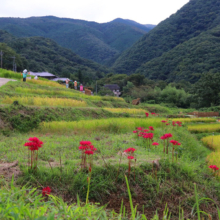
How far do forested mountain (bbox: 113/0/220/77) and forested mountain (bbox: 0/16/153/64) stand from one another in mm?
28552

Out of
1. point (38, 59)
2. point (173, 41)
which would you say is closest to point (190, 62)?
point (173, 41)

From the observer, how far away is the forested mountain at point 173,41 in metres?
48.6

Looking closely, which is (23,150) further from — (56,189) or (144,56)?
(144,56)

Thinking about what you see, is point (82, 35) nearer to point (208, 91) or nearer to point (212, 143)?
point (208, 91)

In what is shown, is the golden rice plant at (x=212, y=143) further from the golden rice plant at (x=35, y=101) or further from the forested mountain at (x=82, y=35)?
the forested mountain at (x=82, y=35)

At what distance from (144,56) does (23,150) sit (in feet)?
202

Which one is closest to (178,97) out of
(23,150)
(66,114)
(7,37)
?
(66,114)

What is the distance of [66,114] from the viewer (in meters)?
7.49

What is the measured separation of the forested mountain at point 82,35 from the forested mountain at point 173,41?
2855 cm

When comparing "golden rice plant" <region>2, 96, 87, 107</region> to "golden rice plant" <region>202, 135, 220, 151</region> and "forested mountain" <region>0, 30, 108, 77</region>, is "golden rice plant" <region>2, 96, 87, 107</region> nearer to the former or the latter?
"golden rice plant" <region>202, 135, 220, 151</region>

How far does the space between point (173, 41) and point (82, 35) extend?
67706 mm

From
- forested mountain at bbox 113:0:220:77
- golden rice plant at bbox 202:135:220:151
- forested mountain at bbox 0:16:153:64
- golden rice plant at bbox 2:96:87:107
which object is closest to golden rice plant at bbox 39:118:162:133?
golden rice plant at bbox 2:96:87:107

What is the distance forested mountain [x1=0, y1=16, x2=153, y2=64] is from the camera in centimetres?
9859

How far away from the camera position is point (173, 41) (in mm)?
59562
